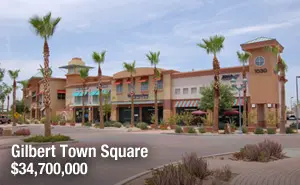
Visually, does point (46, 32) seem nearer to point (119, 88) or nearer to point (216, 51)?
point (216, 51)

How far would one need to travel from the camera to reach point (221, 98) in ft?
141

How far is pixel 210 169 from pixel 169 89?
4193cm

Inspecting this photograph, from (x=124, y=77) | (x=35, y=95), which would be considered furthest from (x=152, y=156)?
(x=35, y=95)

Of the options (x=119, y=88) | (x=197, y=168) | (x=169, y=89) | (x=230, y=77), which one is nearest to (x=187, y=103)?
(x=169, y=89)

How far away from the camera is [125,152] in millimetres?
16328

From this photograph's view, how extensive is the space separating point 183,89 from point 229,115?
8.60 m

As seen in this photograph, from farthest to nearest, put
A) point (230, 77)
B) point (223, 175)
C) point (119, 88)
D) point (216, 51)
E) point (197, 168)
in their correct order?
1. point (119, 88)
2. point (230, 77)
3. point (216, 51)
4. point (197, 168)
5. point (223, 175)

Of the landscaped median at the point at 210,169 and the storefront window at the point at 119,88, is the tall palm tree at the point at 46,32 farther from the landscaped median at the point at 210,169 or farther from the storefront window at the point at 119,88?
the storefront window at the point at 119,88

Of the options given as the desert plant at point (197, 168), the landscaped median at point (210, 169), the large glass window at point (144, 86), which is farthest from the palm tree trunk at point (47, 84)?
the large glass window at point (144, 86)

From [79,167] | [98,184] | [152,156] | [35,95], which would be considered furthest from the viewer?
[35,95]

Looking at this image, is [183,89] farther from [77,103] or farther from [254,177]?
[254,177]

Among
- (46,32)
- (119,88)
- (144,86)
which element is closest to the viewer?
(46,32)

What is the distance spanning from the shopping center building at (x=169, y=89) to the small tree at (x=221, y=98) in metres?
1.99

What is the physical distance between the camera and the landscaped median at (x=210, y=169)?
7.39 meters
